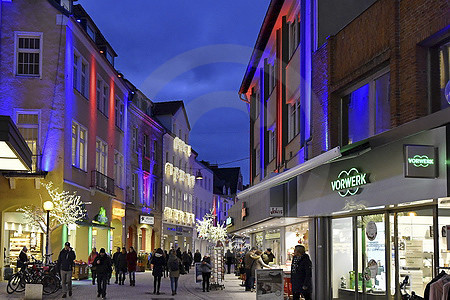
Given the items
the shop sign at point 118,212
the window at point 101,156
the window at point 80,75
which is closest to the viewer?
the window at point 80,75

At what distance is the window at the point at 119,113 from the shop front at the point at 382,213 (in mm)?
22745

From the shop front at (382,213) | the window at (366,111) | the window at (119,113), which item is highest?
the window at (119,113)

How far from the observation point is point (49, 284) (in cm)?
2255

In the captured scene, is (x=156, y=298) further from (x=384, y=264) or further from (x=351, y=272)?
(x=384, y=264)

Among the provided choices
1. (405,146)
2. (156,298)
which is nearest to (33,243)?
(156,298)

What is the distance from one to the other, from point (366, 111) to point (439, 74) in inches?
134

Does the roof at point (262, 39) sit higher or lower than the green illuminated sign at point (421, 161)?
higher

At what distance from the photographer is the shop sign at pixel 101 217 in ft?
110

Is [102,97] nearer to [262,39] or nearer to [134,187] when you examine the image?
[262,39]

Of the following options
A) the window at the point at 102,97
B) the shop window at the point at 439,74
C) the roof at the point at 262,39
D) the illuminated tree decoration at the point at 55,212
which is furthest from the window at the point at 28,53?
the shop window at the point at 439,74

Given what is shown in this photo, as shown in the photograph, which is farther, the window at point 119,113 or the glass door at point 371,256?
the window at point 119,113

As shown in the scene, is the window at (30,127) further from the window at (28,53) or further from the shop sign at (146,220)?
the shop sign at (146,220)

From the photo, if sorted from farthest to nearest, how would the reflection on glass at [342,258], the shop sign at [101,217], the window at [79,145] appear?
the shop sign at [101,217] < the window at [79,145] < the reflection on glass at [342,258]

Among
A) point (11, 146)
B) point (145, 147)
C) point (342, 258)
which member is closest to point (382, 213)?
point (342, 258)
